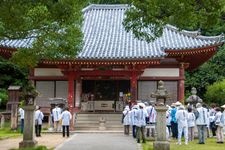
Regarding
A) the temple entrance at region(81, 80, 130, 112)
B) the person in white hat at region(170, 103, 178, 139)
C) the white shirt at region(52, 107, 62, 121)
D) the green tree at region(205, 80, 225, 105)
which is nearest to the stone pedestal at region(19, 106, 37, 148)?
the person in white hat at region(170, 103, 178, 139)

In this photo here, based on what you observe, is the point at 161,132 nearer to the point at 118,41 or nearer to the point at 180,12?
the point at 180,12

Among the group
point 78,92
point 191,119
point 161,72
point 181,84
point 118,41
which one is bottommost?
point 191,119

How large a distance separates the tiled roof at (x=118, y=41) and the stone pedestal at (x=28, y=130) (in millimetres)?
10080

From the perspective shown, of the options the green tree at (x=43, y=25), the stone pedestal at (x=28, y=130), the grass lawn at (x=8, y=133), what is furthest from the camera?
the grass lawn at (x=8, y=133)

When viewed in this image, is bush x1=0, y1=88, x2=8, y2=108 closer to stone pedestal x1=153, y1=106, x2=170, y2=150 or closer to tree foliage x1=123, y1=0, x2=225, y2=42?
stone pedestal x1=153, y1=106, x2=170, y2=150

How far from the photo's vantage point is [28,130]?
51.9ft

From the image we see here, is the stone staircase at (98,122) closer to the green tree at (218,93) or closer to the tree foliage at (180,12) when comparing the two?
the green tree at (218,93)

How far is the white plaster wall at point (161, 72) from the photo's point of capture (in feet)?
94.7

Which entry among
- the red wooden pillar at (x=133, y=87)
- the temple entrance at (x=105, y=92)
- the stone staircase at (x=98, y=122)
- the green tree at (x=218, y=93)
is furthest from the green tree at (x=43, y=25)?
the green tree at (x=218, y=93)

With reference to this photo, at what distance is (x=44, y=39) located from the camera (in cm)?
1661

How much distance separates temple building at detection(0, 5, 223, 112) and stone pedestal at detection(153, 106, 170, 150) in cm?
1133

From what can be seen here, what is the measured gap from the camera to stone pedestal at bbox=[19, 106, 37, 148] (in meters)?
15.6

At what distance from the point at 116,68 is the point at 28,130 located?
43.5 ft

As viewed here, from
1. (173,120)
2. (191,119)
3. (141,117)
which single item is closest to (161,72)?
(173,120)
